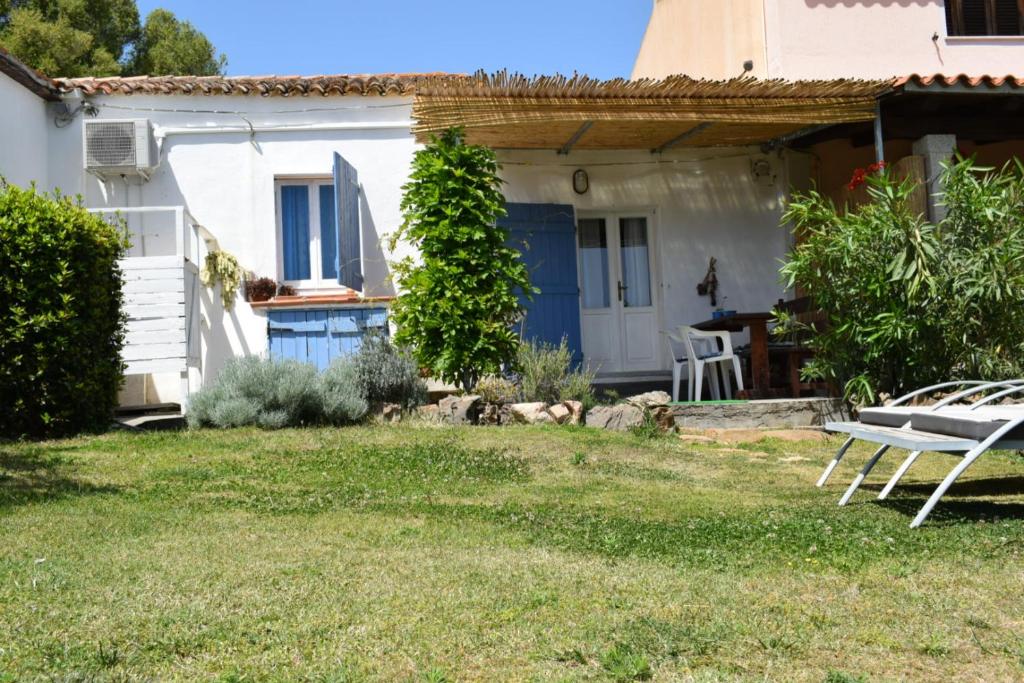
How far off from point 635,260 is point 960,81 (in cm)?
414

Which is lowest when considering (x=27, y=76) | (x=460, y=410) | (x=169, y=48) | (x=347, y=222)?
(x=460, y=410)

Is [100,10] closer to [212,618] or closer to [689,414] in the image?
[689,414]

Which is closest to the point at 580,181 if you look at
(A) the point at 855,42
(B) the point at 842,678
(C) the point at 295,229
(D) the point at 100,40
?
(C) the point at 295,229

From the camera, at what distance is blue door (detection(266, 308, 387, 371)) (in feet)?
37.3

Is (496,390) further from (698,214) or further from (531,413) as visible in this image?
(698,214)

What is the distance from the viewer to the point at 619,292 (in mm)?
12586

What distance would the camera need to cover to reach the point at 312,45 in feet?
59.7

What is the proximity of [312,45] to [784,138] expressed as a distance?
31.0 ft

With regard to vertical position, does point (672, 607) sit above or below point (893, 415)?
below

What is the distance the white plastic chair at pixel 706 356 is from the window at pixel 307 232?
4.04 metres

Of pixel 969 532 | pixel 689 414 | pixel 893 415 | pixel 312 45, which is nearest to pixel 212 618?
pixel 969 532

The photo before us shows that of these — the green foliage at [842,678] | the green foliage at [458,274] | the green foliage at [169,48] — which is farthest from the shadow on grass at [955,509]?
the green foliage at [169,48]

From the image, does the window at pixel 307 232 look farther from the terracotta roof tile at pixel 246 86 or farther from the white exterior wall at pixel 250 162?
the terracotta roof tile at pixel 246 86

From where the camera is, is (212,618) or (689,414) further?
(689,414)
